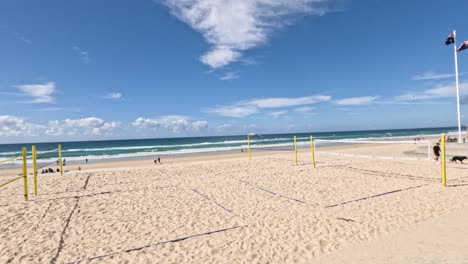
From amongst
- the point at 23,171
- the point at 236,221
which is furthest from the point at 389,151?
the point at 23,171

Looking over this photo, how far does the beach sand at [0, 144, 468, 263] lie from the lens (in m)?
3.63

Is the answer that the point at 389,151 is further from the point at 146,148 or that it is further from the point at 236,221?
the point at 146,148

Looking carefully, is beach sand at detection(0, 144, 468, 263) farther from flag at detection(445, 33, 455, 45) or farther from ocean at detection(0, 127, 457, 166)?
ocean at detection(0, 127, 457, 166)

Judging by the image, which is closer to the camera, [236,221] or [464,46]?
[236,221]

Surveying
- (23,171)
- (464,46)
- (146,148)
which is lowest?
(146,148)

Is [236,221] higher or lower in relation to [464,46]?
lower

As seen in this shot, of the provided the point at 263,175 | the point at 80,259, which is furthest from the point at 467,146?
the point at 80,259

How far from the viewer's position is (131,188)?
8.42 meters

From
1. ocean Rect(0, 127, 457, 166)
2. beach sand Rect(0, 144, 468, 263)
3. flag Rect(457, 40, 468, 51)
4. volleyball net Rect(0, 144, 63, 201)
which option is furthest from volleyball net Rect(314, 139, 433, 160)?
ocean Rect(0, 127, 457, 166)

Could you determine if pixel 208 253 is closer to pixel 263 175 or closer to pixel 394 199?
pixel 394 199

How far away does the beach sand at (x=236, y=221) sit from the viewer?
3.63m

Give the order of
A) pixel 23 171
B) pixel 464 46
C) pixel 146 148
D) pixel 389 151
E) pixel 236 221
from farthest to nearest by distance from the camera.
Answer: pixel 146 148 < pixel 389 151 < pixel 464 46 < pixel 23 171 < pixel 236 221

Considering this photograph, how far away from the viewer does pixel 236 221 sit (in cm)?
485

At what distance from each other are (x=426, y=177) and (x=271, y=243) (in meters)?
7.20
